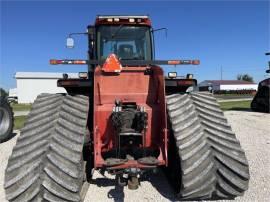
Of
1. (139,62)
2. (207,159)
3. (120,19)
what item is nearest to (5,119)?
(120,19)

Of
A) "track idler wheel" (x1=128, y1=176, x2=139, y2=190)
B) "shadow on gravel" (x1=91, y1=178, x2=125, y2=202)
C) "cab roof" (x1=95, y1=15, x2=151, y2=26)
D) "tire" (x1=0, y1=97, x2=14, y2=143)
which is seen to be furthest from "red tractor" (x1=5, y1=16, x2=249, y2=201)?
"tire" (x1=0, y1=97, x2=14, y2=143)

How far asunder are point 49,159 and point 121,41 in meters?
3.11

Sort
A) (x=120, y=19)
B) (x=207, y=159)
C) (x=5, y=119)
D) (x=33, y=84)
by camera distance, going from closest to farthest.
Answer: (x=207, y=159), (x=120, y=19), (x=5, y=119), (x=33, y=84)

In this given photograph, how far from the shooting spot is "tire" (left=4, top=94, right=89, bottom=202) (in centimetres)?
429

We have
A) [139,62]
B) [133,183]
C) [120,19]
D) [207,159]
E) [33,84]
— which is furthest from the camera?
[33,84]

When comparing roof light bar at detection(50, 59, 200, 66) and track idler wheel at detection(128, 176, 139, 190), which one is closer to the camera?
track idler wheel at detection(128, 176, 139, 190)

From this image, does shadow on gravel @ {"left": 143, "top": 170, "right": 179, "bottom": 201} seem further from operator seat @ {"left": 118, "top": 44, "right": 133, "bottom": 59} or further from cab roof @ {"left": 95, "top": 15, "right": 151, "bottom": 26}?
cab roof @ {"left": 95, "top": 15, "right": 151, "bottom": 26}

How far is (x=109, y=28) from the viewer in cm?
685

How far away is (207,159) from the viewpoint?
4641 millimetres

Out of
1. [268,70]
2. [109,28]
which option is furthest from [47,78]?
[109,28]

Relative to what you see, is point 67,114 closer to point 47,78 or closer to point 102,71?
point 102,71

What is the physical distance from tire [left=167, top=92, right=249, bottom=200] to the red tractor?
12 mm

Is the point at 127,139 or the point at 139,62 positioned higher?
the point at 139,62

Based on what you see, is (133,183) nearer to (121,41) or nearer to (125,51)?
(125,51)
